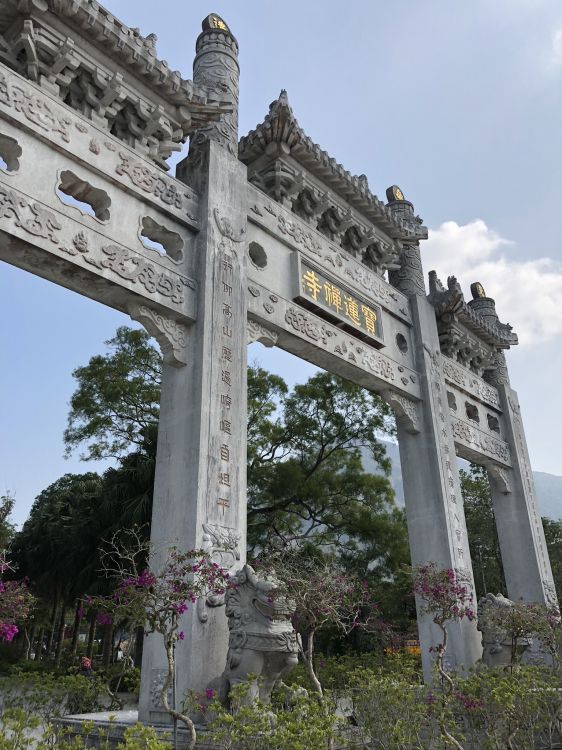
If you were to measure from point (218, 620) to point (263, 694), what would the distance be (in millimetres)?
854

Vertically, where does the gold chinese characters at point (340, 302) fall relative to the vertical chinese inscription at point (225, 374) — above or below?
above

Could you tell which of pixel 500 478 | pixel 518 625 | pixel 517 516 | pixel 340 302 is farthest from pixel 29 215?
pixel 517 516

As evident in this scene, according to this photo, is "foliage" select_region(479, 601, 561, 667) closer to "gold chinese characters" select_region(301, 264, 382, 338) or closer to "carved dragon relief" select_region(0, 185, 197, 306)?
"gold chinese characters" select_region(301, 264, 382, 338)

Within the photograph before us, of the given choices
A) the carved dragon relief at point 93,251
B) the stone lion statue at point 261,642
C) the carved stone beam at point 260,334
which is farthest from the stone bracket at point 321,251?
the stone lion statue at point 261,642

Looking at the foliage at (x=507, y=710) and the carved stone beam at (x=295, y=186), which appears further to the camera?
the carved stone beam at (x=295, y=186)

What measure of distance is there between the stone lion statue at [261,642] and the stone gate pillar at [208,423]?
1.77ft

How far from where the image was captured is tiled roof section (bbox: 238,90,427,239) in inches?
327

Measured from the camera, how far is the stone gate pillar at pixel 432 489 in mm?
8391

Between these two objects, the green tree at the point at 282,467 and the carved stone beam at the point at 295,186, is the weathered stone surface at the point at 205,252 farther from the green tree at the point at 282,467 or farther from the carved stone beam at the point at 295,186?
the green tree at the point at 282,467

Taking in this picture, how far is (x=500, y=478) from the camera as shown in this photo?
12.1m

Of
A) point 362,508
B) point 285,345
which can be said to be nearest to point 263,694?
point 285,345

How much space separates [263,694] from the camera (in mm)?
4488

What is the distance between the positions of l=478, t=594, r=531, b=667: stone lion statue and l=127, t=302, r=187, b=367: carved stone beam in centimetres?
503

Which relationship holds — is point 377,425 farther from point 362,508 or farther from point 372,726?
point 372,726
